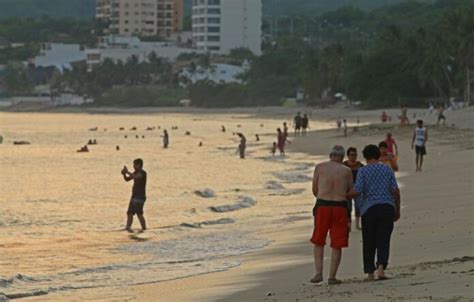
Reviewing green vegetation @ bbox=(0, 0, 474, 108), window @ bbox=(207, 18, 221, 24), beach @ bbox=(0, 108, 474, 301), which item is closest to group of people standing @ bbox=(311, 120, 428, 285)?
beach @ bbox=(0, 108, 474, 301)

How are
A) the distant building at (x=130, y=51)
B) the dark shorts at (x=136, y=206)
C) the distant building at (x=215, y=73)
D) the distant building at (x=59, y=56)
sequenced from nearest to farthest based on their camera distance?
the dark shorts at (x=136, y=206)
the distant building at (x=215, y=73)
the distant building at (x=130, y=51)
the distant building at (x=59, y=56)

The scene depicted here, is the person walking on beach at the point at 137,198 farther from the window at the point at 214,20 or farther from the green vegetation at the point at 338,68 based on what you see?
the window at the point at 214,20

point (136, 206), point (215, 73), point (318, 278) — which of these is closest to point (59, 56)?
point (215, 73)

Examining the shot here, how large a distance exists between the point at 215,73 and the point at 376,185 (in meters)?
153

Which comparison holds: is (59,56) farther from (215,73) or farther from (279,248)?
(279,248)

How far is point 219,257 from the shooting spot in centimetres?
1481

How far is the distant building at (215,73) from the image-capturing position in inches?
6305

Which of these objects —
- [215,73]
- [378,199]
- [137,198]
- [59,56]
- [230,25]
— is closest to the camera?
[378,199]

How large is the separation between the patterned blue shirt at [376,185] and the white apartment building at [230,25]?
17692 cm

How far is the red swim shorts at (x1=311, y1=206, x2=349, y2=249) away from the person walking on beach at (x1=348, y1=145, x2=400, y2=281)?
17 cm

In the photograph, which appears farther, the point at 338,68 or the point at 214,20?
the point at 214,20

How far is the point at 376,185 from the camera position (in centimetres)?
1034

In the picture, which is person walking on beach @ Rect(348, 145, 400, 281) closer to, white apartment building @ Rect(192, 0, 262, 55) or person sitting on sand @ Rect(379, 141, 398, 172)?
person sitting on sand @ Rect(379, 141, 398, 172)

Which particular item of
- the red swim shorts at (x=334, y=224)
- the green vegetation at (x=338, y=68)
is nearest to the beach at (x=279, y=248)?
the red swim shorts at (x=334, y=224)
